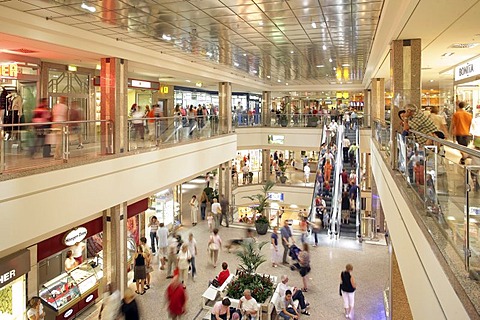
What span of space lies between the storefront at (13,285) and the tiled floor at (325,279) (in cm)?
163

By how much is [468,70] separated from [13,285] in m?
12.8

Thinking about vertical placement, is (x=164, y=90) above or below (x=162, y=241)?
above

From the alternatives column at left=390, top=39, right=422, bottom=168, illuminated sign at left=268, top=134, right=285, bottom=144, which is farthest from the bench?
illuminated sign at left=268, top=134, right=285, bottom=144

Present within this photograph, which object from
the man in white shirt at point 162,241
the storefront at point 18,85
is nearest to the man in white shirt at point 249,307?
the man in white shirt at point 162,241

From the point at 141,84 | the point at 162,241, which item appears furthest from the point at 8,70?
the point at 141,84

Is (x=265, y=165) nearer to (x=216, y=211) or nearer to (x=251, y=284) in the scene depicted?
(x=216, y=211)

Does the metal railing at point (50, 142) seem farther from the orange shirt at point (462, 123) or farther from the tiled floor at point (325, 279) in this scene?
the orange shirt at point (462, 123)

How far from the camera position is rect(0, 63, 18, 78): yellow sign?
36.2ft

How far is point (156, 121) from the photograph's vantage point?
39.2 ft

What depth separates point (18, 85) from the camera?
12484 mm

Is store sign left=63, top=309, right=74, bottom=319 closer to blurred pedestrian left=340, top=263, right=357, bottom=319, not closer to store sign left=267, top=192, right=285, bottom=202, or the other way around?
blurred pedestrian left=340, top=263, right=357, bottom=319

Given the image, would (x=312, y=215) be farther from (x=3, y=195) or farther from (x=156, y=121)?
(x=3, y=195)

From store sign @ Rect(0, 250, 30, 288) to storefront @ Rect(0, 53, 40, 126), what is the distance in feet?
11.3

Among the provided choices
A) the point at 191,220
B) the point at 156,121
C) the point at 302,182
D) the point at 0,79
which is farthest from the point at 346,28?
the point at 302,182
